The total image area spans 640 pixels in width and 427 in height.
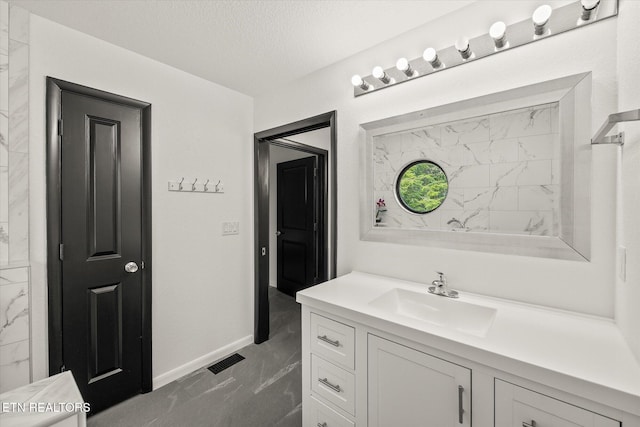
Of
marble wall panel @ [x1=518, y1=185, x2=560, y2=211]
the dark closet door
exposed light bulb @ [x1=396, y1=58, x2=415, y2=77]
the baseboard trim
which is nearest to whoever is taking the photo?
marble wall panel @ [x1=518, y1=185, x2=560, y2=211]

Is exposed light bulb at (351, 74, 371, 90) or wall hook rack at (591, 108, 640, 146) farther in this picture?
exposed light bulb at (351, 74, 371, 90)

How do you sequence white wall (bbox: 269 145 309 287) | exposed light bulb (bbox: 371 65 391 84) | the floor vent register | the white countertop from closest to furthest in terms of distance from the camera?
the white countertop < exposed light bulb (bbox: 371 65 391 84) < the floor vent register < white wall (bbox: 269 145 309 287)

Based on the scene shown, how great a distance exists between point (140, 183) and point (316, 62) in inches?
60.0

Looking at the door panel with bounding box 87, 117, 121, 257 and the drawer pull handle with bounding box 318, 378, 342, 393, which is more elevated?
the door panel with bounding box 87, 117, 121, 257

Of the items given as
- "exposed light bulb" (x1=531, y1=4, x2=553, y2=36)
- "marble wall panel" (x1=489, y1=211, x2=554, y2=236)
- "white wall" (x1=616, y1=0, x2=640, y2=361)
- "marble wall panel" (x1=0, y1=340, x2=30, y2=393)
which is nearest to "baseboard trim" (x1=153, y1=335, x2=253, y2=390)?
"marble wall panel" (x1=0, y1=340, x2=30, y2=393)

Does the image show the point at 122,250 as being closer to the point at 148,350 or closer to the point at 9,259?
the point at 9,259

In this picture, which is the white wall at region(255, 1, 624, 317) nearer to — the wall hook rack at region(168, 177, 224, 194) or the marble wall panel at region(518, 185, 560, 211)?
the marble wall panel at region(518, 185, 560, 211)

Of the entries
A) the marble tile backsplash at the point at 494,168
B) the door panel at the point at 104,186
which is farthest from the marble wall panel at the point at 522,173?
the door panel at the point at 104,186

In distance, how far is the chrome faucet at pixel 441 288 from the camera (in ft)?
4.58

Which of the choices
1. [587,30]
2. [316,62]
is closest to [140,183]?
[316,62]

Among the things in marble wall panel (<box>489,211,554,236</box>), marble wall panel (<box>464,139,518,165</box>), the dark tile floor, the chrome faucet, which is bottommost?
the dark tile floor

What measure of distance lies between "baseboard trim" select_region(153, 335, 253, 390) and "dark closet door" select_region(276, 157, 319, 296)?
51.4 inches

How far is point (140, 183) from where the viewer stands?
190 cm

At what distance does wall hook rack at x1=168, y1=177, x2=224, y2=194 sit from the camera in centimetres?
205
